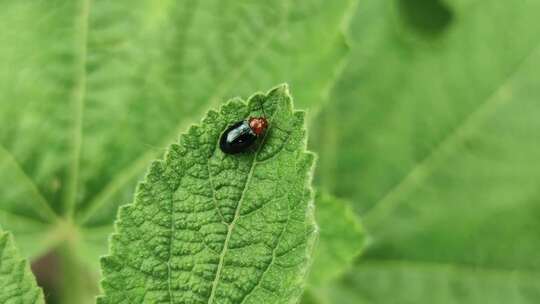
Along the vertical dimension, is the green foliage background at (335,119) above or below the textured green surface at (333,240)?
above

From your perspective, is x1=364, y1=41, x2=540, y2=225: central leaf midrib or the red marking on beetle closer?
the red marking on beetle

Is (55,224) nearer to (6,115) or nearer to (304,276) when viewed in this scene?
(6,115)

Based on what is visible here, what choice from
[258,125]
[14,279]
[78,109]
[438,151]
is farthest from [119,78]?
[438,151]

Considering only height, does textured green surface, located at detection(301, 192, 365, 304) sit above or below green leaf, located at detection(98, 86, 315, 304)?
above

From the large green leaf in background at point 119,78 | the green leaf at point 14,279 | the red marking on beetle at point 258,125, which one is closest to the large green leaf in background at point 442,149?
the large green leaf in background at point 119,78

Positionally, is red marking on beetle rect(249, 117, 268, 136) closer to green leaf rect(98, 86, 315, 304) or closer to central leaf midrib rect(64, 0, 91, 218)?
green leaf rect(98, 86, 315, 304)

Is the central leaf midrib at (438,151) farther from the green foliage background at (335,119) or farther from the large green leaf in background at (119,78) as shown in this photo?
the large green leaf in background at (119,78)

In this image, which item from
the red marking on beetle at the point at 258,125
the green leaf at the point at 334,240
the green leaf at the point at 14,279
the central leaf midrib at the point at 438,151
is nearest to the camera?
the green leaf at the point at 14,279

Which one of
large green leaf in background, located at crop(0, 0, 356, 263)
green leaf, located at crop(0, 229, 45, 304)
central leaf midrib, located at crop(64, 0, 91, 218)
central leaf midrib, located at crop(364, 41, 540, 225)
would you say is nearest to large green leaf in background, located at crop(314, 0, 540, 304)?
central leaf midrib, located at crop(364, 41, 540, 225)
